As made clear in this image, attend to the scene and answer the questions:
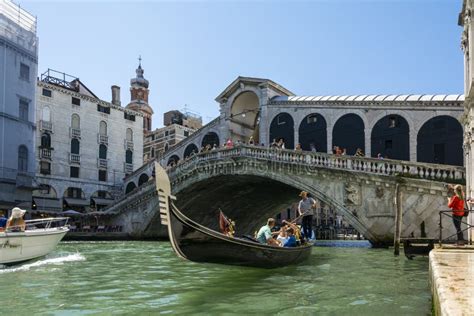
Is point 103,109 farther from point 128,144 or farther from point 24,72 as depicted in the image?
point 24,72

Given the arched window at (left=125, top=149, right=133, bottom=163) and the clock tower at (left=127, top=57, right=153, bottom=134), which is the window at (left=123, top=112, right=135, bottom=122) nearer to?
the arched window at (left=125, top=149, right=133, bottom=163)

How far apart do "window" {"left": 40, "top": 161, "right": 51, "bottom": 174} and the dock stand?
25.1 metres

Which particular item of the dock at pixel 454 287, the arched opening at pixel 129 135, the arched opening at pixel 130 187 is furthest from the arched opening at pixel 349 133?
the arched opening at pixel 129 135

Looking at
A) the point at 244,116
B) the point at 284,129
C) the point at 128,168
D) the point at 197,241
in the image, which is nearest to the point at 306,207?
the point at 197,241

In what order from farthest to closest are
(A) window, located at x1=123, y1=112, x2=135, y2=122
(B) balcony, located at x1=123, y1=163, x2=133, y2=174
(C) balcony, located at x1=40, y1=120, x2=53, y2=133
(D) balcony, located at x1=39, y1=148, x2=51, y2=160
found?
(A) window, located at x1=123, y1=112, x2=135, y2=122, (B) balcony, located at x1=123, y1=163, x2=133, y2=174, (C) balcony, located at x1=40, y1=120, x2=53, y2=133, (D) balcony, located at x1=39, y1=148, x2=51, y2=160

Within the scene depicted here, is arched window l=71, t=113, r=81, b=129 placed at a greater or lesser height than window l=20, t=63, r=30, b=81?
lesser

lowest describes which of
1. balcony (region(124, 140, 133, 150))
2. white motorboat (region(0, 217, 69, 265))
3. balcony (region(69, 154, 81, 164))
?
white motorboat (region(0, 217, 69, 265))

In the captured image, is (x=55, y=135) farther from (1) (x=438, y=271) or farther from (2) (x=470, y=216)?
(1) (x=438, y=271)

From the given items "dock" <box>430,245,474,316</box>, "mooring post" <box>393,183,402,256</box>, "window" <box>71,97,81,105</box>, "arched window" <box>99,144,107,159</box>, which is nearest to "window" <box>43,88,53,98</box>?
"window" <box>71,97,81,105</box>

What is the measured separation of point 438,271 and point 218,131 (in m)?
20.5

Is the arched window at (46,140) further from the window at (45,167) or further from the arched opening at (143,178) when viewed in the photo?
the arched opening at (143,178)

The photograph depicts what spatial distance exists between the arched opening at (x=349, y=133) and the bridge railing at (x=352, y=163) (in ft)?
11.6

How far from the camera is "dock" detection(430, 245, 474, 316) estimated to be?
2525 mm

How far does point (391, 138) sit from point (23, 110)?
675 inches
